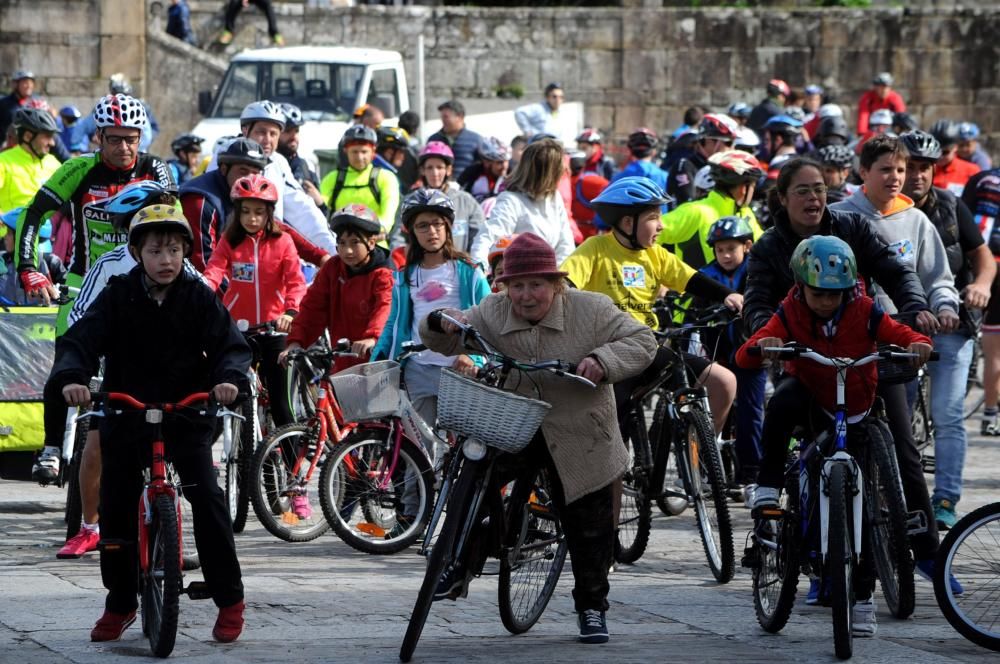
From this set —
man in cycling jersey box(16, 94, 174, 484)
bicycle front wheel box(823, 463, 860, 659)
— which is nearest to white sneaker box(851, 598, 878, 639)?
bicycle front wheel box(823, 463, 860, 659)

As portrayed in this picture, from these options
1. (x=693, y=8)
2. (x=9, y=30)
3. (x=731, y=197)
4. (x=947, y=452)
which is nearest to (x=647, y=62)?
(x=693, y=8)

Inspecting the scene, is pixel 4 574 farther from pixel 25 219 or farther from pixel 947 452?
pixel 947 452

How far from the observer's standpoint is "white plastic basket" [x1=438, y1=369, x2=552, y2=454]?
6.70m

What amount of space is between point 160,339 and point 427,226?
246cm

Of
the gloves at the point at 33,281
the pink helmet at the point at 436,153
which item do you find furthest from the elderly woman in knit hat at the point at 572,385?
the pink helmet at the point at 436,153

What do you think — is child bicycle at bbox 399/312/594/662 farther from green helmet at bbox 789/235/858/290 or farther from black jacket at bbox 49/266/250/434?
green helmet at bbox 789/235/858/290

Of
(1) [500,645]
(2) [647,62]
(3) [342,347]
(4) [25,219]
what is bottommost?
(1) [500,645]

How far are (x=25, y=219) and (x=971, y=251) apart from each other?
4.86 m

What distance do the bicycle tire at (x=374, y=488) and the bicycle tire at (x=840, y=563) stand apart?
9.51ft

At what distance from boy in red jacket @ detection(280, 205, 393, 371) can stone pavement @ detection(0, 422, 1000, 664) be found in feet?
3.66

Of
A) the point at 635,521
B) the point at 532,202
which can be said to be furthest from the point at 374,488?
the point at 532,202

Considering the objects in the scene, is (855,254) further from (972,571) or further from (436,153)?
(436,153)

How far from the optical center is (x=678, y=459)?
8844 millimetres

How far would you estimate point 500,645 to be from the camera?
712 cm
